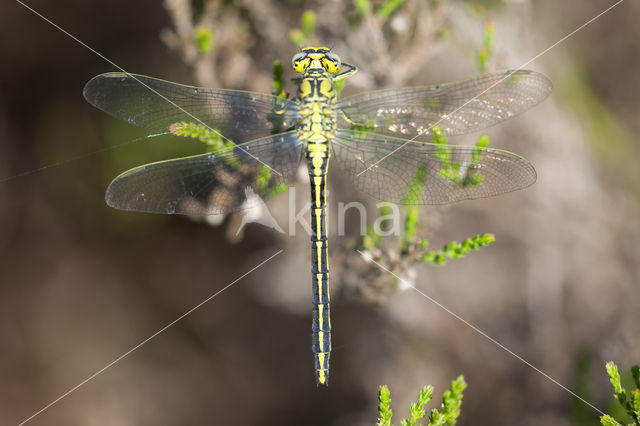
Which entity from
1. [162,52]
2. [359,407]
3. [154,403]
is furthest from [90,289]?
[359,407]

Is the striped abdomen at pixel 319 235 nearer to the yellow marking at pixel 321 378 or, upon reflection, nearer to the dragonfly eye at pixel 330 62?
the yellow marking at pixel 321 378

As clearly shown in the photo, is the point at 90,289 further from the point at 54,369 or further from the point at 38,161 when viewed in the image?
the point at 38,161

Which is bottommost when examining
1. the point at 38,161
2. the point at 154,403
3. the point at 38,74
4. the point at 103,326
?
the point at 154,403

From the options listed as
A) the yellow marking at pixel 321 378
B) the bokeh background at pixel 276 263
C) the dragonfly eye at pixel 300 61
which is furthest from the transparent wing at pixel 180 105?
the yellow marking at pixel 321 378

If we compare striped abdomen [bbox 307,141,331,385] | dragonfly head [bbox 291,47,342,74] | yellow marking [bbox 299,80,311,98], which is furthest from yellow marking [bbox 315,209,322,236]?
dragonfly head [bbox 291,47,342,74]

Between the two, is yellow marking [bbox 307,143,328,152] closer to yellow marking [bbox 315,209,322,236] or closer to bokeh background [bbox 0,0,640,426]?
yellow marking [bbox 315,209,322,236]

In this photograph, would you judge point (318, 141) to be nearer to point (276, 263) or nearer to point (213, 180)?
point (213, 180)
